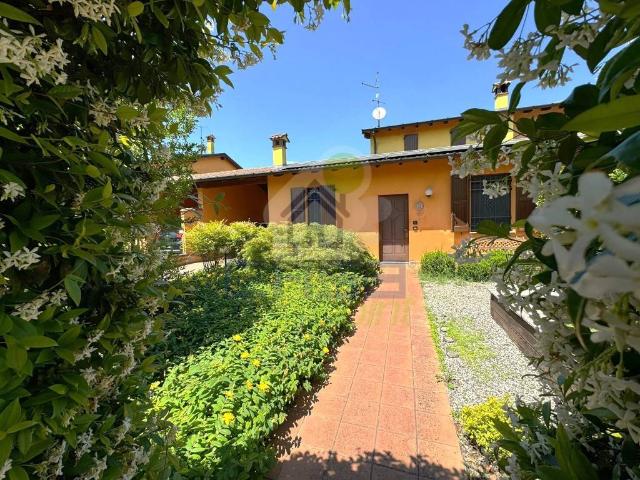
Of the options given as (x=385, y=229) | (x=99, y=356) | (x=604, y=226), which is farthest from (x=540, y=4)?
(x=385, y=229)

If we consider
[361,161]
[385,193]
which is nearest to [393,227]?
[385,193]

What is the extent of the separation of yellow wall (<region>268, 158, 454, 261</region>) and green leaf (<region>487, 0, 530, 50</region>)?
709cm

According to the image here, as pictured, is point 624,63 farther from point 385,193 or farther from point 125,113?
point 385,193

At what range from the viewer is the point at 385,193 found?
8.53m

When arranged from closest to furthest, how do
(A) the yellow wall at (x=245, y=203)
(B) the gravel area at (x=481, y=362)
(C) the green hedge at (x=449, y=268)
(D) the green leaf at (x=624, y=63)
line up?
(D) the green leaf at (x=624, y=63) < (B) the gravel area at (x=481, y=362) < (C) the green hedge at (x=449, y=268) < (A) the yellow wall at (x=245, y=203)

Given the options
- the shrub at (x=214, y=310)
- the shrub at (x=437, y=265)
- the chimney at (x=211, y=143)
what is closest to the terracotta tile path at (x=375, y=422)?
the shrub at (x=214, y=310)

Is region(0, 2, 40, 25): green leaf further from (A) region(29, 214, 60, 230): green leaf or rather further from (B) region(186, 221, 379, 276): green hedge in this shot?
(B) region(186, 221, 379, 276): green hedge

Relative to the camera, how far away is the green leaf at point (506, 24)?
0.62 metres

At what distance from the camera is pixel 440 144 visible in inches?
477

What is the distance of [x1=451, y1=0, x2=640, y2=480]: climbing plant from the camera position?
214mm

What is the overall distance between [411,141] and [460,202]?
5811 millimetres

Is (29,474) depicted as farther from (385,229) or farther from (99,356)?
(385,229)

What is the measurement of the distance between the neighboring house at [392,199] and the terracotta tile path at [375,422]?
473 cm

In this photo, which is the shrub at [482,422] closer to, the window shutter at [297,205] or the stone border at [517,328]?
the stone border at [517,328]
